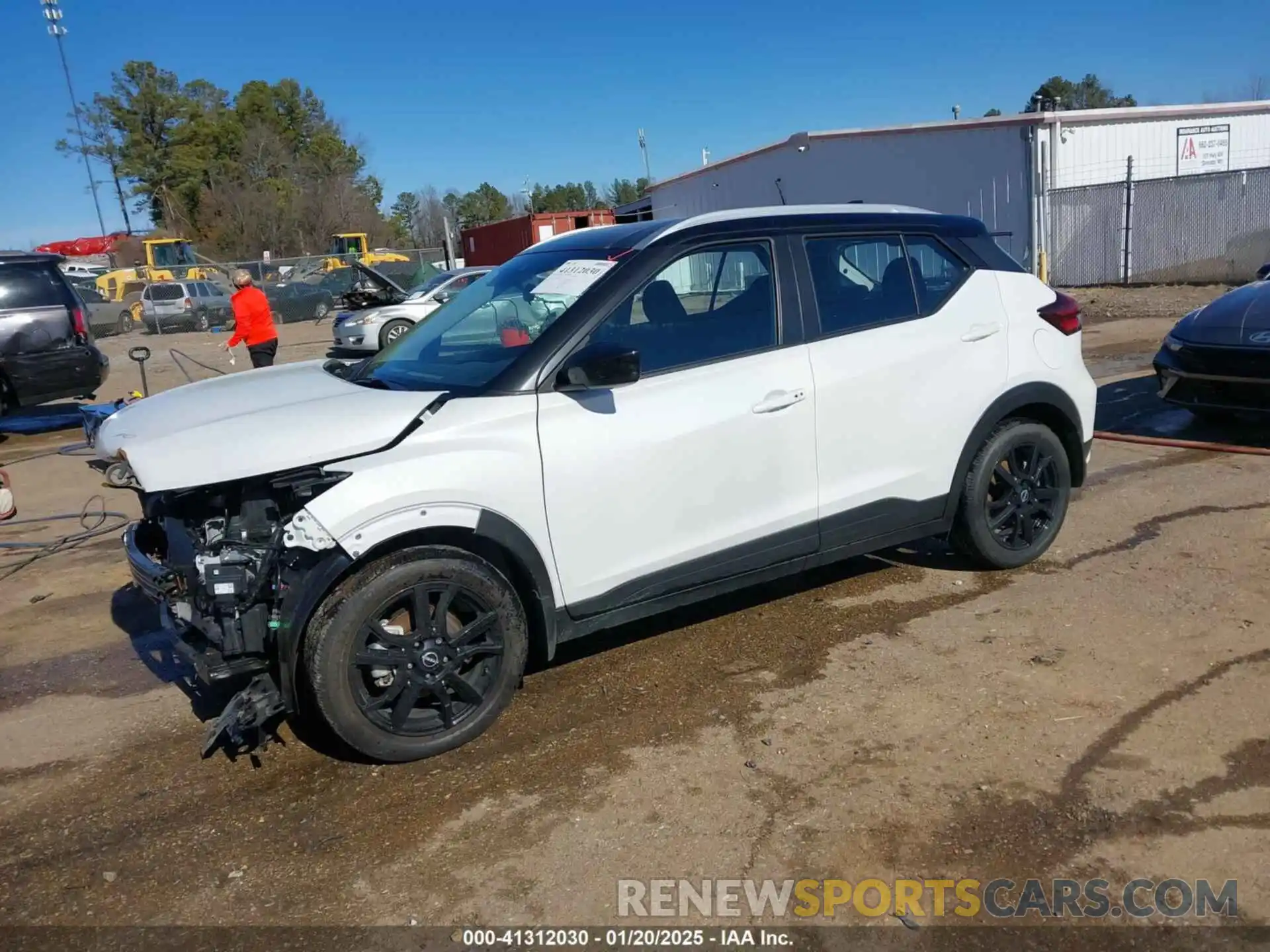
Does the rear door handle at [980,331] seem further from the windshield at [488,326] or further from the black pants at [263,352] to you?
the black pants at [263,352]

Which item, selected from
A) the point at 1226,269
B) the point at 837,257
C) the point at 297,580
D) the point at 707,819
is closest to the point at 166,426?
the point at 297,580

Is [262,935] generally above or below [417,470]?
below

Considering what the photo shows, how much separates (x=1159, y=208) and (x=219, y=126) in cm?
6124

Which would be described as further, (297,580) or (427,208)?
(427,208)

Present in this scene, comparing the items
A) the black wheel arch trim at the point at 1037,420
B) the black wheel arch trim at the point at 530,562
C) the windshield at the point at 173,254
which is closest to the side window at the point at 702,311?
the black wheel arch trim at the point at 530,562

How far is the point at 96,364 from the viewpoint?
11688mm

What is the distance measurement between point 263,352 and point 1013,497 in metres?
9.37

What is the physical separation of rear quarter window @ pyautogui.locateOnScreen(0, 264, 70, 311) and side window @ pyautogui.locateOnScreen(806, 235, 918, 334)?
10.3 metres

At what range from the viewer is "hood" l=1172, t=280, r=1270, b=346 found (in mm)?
7043

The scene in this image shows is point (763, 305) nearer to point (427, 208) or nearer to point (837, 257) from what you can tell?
point (837, 257)

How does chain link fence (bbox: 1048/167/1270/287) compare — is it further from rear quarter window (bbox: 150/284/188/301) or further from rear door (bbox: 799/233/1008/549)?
rear quarter window (bbox: 150/284/188/301)

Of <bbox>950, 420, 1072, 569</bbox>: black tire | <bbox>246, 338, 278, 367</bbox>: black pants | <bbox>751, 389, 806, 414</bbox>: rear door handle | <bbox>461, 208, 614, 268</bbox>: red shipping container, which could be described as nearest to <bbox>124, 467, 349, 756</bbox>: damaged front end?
<bbox>751, 389, 806, 414</bbox>: rear door handle

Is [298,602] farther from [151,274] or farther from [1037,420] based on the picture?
[151,274]

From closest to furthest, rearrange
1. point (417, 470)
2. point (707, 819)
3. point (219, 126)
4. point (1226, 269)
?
1. point (707, 819)
2. point (417, 470)
3. point (1226, 269)
4. point (219, 126)
